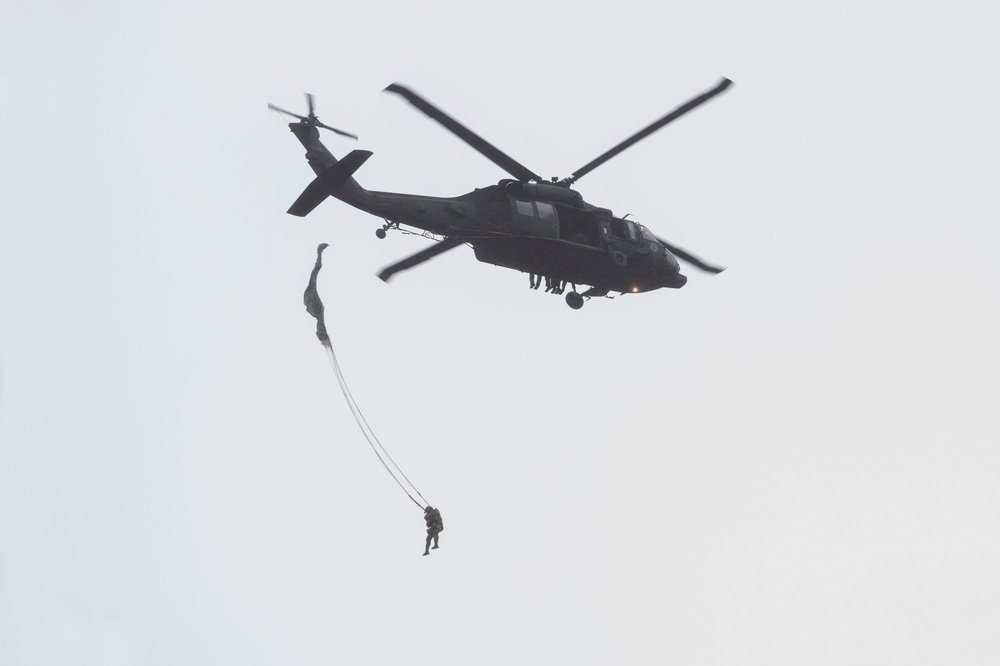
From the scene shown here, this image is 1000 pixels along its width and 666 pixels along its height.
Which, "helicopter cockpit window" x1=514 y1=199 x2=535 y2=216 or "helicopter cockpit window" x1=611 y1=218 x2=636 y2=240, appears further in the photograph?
"helicopter cockpit window" x1=611 y1=218 x2=636 y2=240

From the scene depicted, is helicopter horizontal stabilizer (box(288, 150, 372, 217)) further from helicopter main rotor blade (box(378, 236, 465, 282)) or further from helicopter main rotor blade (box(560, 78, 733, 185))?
helicopter main rotor blade (box(560, 78, 733, 185))

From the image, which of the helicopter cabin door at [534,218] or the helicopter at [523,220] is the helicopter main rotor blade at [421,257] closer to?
the helicopter at [523,220]

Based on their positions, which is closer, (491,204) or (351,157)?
(351,157)

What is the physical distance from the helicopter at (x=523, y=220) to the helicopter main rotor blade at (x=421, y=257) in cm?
2

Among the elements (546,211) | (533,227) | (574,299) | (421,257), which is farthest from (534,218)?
(421,257)

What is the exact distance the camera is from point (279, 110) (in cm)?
2588

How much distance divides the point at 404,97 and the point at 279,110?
332 cm

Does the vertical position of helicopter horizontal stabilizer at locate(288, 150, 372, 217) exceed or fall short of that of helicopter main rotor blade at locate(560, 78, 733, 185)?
it falls short

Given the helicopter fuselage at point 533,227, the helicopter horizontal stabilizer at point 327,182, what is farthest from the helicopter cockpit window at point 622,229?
the helicopter horizontal stabilizer at point 327,182

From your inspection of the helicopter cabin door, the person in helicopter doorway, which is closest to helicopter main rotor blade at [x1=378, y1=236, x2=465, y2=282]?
the helicopter cabin door

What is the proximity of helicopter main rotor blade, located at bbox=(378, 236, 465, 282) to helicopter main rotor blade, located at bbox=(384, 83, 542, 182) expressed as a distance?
6.63ft

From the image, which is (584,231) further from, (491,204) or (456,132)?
(456,132)

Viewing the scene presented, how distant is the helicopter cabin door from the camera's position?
27.7 m

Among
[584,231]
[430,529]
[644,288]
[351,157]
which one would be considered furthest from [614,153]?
[430,529]
